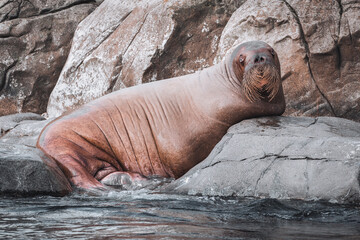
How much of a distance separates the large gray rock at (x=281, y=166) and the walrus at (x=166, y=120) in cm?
44

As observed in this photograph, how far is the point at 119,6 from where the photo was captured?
1089cm

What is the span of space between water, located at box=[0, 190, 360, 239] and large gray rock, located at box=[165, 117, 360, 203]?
210 mm

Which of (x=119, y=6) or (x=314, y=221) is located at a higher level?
(x=119, y=6)

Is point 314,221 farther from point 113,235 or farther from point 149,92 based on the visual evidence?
point 149,92

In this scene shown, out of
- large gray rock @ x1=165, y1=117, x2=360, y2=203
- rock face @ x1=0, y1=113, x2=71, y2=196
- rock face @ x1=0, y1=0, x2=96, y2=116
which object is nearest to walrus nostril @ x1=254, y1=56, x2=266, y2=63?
large gray rock @ x1=165, y1=117, x2=360, y2=203

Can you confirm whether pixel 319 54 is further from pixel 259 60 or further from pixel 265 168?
pixel 265 168

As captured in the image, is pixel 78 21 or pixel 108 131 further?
pixel 78 21

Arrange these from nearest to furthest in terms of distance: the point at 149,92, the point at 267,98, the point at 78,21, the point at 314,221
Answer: the point at 314,221 < the point at 267,98 < the point at 149,92 < the point at 78,21

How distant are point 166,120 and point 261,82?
1200 millimetres

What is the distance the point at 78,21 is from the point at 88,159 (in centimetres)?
651

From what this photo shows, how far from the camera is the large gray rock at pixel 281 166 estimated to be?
451 cm

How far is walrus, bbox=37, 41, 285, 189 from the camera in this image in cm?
603

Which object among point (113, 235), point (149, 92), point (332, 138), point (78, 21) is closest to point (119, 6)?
point (78, 21)

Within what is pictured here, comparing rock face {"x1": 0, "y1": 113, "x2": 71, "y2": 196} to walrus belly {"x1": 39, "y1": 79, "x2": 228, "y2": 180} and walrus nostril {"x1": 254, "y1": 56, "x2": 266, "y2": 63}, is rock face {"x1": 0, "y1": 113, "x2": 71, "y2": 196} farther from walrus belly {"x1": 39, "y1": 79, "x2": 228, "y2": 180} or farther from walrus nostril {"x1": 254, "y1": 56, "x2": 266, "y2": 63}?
walrus nostril {"x1": 254, "y1": 56, "x2": 266, "y2": 63}
